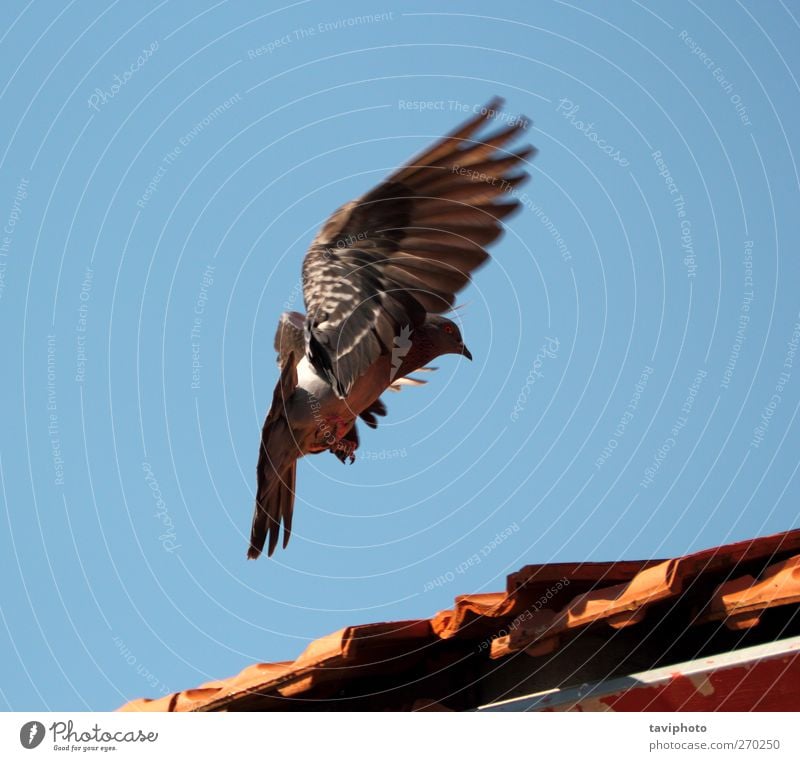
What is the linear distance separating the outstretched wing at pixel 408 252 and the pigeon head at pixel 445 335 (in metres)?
0.17

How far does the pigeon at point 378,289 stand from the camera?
7941 mm

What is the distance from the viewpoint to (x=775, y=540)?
6.76 m

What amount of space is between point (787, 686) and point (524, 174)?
3.22 metres

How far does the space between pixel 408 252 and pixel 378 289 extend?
1.02ft

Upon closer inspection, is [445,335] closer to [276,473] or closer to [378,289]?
[378,289]

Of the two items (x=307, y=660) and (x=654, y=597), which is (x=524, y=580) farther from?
(x=307, y=660)

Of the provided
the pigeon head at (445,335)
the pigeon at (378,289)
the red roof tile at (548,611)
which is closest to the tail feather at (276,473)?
the pigeon at (378,289)

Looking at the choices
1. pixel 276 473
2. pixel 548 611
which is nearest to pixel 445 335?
pixel 276 473

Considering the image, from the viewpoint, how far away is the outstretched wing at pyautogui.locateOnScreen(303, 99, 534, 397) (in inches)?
311

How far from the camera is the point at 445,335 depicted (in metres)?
8.56

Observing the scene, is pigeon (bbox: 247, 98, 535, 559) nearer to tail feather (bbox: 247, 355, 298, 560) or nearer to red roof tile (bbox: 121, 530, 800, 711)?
tail feather (bbox: 247, 355, 298, 560)

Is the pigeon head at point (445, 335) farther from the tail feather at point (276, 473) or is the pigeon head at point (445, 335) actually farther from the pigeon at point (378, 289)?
the tail feather at point (276, 473)

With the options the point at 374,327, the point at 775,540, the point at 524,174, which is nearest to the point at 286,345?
the point at 374,327
